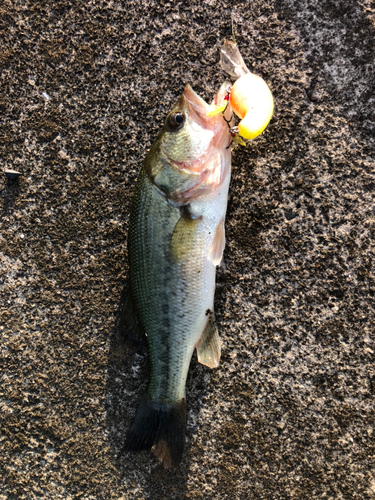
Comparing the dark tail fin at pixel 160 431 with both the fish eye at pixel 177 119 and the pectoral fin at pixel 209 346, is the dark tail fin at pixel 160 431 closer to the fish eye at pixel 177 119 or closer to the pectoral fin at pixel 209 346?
the pectoral fin at pixel 209 346

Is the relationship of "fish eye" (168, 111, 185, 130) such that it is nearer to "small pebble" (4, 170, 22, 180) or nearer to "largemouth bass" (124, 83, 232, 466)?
"largemouth bass" (124, 83, 232, 466)

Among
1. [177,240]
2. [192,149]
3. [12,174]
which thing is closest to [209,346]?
[177,240]

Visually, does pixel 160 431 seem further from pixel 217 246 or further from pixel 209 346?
pixel 217 246

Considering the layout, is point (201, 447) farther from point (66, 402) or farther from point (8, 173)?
point (8, 173)

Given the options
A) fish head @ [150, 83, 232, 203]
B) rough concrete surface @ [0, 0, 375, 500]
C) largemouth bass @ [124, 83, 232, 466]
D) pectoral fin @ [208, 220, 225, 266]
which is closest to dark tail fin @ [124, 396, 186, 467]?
largemouth bass @ [124, 83, 232, 466]

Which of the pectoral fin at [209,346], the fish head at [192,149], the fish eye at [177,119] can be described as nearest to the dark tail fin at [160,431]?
the pectoral fin at [209,346]

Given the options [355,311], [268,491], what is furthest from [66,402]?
[355,311]
